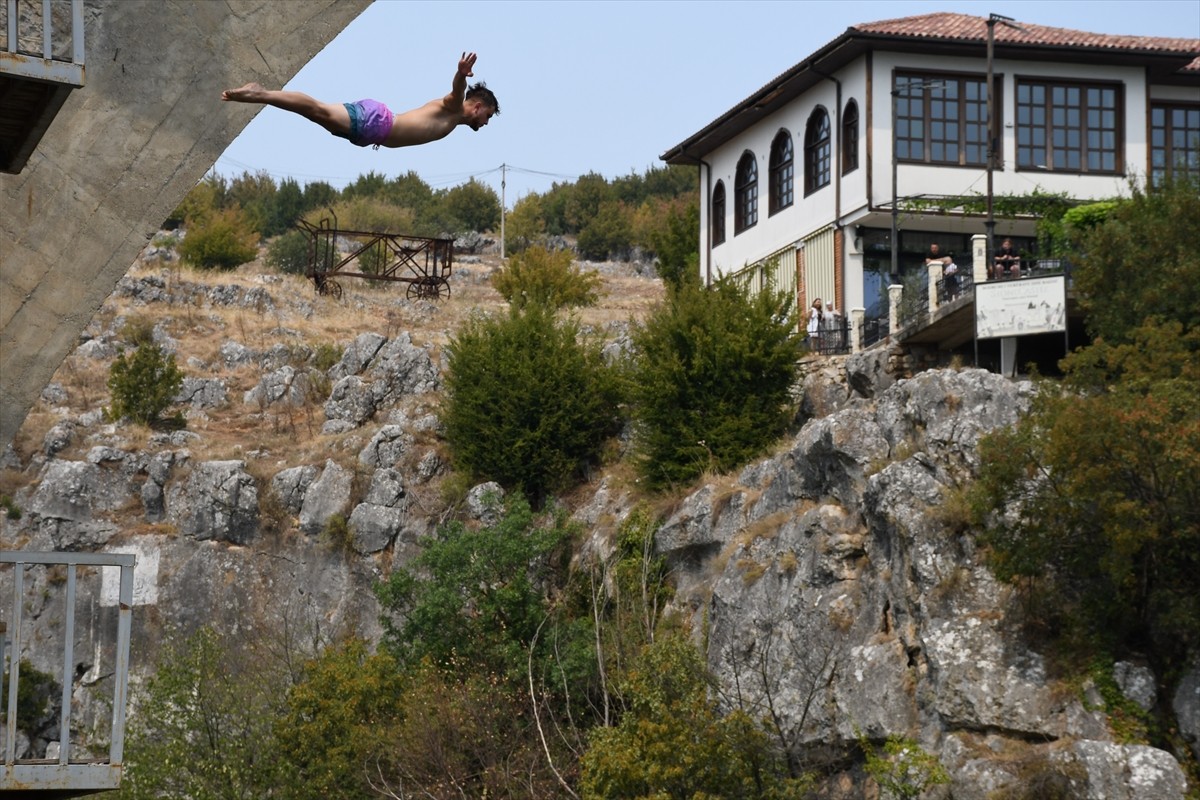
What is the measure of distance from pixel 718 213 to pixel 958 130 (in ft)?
26.7

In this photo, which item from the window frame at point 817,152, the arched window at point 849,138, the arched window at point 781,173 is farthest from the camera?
the arched window at point 781,173

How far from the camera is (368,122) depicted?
5410mm

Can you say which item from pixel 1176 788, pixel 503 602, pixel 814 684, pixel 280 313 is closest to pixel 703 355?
pixel 503 602

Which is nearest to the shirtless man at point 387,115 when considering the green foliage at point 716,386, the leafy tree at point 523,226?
the green foliage at point 716,386

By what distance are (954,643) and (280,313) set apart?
94.2 feet

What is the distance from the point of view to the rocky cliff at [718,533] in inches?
933

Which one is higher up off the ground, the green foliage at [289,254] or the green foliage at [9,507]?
the green foliage at [289,254]

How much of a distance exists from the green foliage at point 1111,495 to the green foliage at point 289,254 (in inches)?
1812

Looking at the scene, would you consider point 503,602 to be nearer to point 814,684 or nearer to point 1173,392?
point 814,684

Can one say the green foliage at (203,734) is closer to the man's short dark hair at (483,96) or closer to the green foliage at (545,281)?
the green foliage at (545,281)

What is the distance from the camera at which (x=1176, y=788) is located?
69.4 ft

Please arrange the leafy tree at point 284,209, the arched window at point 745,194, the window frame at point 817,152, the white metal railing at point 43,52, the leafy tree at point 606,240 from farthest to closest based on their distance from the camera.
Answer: the leafy tree at point 284,209
the leafy tree at point 606,240
the arched window at point 745,194
the window frame at point 817,152
the white metal railing at point 43,52

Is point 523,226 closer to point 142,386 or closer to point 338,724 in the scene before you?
point 142,386

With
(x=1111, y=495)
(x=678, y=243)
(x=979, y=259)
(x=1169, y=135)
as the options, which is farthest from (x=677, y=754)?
(x=678, y=243)
